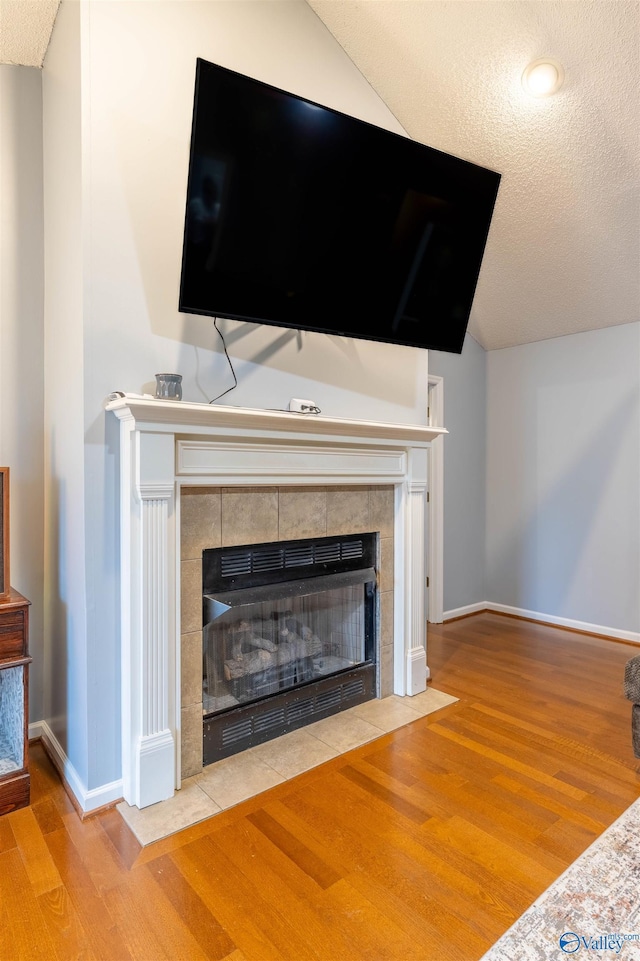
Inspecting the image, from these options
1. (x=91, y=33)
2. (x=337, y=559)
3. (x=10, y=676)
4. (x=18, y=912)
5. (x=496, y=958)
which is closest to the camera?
(x=496, y=958)

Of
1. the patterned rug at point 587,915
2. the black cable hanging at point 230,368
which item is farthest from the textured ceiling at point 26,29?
the patterned rug at point 587,915

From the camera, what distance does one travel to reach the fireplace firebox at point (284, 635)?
218 cm

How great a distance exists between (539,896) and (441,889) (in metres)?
0.26

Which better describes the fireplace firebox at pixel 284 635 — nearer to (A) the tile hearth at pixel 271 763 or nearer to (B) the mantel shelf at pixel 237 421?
(A) the tile hearth at pixel 271 763

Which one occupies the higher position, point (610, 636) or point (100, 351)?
point (100, 351)

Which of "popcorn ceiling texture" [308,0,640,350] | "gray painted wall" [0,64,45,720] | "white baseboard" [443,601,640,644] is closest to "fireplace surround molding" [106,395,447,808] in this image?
"gray painted wall" [0,64,45,720]

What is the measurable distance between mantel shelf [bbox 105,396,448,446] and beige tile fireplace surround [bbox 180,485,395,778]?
0.87 feet

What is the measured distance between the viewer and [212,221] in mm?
1854

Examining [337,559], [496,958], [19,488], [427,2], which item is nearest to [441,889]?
[496,958]

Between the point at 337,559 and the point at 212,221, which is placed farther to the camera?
the point at 337,559

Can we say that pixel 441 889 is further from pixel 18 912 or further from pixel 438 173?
pixel 438 173

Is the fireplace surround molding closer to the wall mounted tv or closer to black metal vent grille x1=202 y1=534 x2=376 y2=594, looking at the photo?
black metal vent grille x1=202 y1=534 x2=376 y2=594

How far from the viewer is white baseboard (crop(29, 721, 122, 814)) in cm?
186

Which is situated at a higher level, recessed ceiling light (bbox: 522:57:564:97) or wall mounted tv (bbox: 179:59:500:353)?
recessed ceiling light (bbox: 522:57:564:97)
